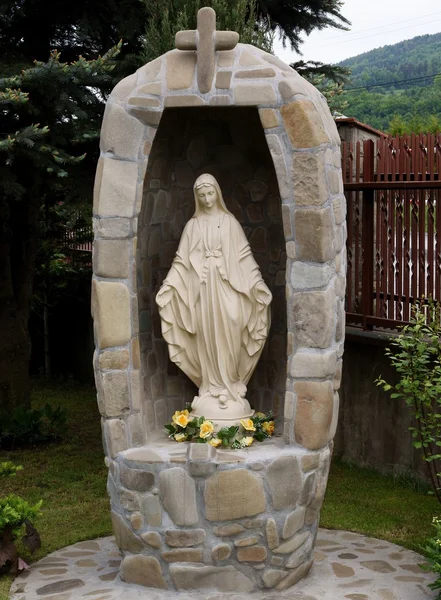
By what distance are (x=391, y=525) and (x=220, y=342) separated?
7.19 feet

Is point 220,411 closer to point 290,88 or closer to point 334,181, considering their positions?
point 334,181

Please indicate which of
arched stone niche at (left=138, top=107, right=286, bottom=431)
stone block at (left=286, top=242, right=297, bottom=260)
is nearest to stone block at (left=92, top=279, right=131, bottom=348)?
arched stone niche at (left=138, top=107, right=286, bottom=431)

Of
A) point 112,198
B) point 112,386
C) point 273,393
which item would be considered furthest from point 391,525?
point 112,198

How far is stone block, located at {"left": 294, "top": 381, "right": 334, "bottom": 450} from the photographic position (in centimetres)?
566

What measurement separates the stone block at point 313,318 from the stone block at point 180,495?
1101 mm

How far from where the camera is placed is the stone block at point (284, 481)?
221 inches

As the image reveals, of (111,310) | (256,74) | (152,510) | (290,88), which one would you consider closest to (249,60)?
(256,74)

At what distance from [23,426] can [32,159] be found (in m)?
3.12

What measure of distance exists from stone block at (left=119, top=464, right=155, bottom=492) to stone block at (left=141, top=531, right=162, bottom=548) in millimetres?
278

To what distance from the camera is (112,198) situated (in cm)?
570

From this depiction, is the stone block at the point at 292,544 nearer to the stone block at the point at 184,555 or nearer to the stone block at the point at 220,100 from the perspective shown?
the stone block at the point at 184,555

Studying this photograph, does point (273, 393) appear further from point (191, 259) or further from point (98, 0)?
point (98, 0)

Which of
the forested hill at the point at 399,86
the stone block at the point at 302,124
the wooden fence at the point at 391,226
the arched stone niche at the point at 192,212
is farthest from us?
the forested hill at the point at 399,86

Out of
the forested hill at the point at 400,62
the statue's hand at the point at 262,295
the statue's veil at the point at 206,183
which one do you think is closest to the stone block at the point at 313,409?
the statue's hand at the point at 262,295
